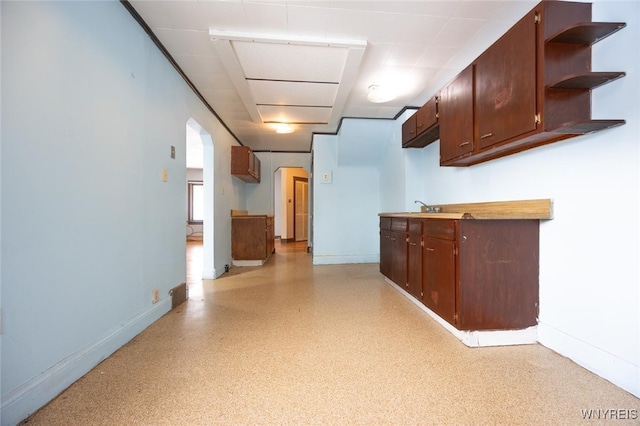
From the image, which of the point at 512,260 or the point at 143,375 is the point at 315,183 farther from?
the point at 143,375

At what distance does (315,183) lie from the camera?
4727 mm

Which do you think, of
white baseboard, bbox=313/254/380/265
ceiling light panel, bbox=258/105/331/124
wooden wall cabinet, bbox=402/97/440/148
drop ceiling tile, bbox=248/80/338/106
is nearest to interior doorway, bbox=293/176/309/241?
white baseboard, bbox=313/254/380/265

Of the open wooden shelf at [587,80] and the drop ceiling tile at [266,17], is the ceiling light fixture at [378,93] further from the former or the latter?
the open wooden shelf at [587,80]

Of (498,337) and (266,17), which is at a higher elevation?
(266,17)

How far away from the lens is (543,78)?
148cm

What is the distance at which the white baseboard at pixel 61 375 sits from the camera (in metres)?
1.06

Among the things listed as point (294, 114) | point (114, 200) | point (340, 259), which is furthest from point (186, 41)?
point (340, 259)

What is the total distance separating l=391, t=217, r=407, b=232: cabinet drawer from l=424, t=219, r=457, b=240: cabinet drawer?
44 centimetres

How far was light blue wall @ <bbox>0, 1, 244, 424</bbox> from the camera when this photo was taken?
1085 mm

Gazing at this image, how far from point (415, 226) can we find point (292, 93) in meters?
2.01

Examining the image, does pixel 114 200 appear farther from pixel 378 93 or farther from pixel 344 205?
pixel 344 205

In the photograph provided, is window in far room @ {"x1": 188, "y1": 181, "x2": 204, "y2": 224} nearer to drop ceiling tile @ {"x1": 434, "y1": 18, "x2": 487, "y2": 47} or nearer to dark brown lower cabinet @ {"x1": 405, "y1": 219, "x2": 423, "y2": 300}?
dark brown lower cabinet @ {"x1": 405, "y1": 219, "x2": 423, "y2": 300}

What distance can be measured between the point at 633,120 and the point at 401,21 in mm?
1492

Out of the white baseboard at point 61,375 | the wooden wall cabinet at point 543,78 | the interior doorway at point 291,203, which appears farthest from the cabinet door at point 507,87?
the interior doorway at point 291,203
